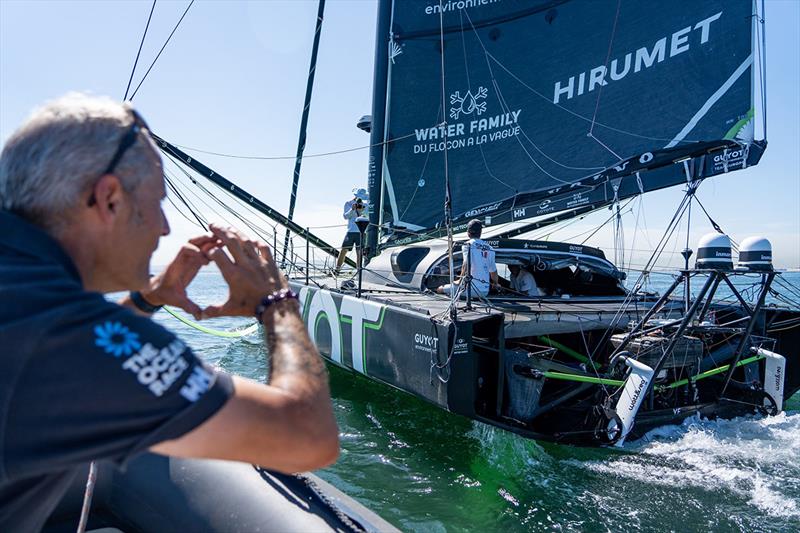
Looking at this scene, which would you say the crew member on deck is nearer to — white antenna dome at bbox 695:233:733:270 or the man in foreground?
white antenna dome at bbox 695:233:733:270

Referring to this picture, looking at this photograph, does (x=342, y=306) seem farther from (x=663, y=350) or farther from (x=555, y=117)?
(x=555, y=117)

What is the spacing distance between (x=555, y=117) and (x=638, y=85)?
1268 mm

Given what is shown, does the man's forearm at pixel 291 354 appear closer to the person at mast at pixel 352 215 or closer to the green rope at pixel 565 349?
the green rope at pixel 565 349

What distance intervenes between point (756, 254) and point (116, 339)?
216 inches

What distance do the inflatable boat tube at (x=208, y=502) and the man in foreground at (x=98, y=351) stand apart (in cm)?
102

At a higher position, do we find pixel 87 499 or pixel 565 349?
pixel 87 499

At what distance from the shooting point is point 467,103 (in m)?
9.25

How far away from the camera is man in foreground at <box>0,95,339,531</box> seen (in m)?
0.71

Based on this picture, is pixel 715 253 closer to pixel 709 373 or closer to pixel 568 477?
pixel 709 373

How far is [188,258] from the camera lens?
4.34 ft

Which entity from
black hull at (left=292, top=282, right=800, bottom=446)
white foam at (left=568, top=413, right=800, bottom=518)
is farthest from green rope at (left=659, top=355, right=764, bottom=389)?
white foam at (left=568, top=413, right=800, bottom=518)

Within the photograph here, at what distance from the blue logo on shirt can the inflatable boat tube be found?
1.27m

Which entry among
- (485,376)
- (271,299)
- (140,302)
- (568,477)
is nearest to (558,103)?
(485,376)

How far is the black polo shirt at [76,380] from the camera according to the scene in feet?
2.32
